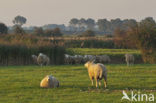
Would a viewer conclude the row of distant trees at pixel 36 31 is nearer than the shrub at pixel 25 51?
No

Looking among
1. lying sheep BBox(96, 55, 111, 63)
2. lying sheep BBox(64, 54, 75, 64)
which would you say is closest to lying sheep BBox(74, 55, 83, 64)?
lying sheep BBox(64, 54, 75, 64)

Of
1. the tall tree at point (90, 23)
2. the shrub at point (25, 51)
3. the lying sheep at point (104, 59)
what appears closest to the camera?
the shrub at point (25, 51)

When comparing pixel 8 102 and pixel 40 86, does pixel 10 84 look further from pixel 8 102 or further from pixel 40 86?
pixel 8 102

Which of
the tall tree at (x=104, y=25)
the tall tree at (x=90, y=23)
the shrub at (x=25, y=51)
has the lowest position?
the shrub at (x=25, y=51)

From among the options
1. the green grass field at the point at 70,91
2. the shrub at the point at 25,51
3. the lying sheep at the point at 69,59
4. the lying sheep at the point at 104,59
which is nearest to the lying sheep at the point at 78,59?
the lying sheep at the point at 69,59

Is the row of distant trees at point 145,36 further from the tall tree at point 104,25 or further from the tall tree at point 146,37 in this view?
the tall tree at point 104,25

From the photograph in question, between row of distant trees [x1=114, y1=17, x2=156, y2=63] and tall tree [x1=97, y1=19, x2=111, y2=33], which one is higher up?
tall tree [x1=97, y1=19, x2=111, y2=33]

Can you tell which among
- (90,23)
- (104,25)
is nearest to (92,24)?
(90,23)

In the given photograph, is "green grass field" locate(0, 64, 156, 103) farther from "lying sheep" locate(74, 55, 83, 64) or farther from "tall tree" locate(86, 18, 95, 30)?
"tall tree" locate(86, 18, 95, 30)

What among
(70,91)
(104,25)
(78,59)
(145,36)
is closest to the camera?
(70,91)

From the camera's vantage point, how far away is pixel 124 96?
46.3ft

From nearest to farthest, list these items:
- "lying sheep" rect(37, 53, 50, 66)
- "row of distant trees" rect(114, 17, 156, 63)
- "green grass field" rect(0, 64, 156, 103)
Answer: "green grass field" rect(0, 64, 156, 103)
"row of distant trees" rect(114, 17, 156, 63)
"lying sheep" rect(37, 53, 50, 66)

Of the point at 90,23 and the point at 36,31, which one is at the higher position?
the point at 90,23

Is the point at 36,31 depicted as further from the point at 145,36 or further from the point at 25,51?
the point at 145,36
